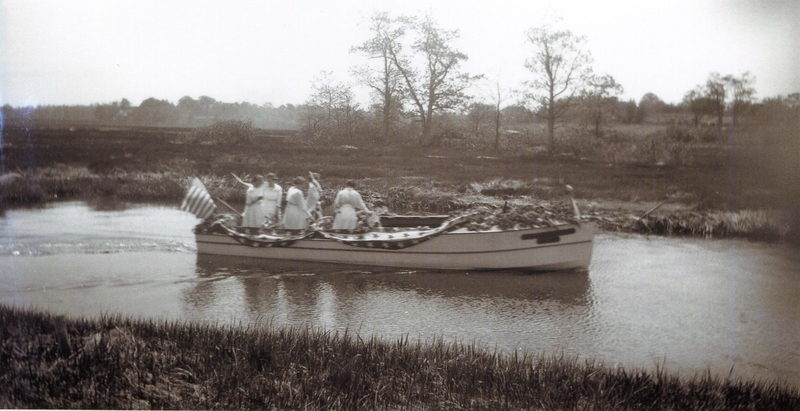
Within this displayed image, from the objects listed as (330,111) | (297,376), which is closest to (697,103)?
(330,111)

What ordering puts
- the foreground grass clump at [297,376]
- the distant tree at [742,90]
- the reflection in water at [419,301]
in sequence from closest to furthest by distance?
the foreground grass clump at [297,376] → the reflection in water at [419,301] → the distant tree at [742,90]

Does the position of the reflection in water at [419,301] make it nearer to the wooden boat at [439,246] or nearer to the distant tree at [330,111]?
the wooden boat at [439,246]

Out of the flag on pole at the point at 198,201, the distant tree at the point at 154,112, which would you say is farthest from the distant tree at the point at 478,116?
the distant tree at the point at 154,112

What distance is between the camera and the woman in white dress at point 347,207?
12.9ft

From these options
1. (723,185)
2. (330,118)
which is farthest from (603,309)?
(330,118)

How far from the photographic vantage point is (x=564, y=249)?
371 cm

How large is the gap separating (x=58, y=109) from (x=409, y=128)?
2541mm

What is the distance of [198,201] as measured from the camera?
4.04 metres

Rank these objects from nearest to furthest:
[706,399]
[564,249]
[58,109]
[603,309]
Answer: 1. [706,399]
2. [603,309]
3. [564,249]
4. [58,109]

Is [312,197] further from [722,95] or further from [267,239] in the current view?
[722,95]

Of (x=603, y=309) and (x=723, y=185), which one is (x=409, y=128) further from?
(x=723, y=185)

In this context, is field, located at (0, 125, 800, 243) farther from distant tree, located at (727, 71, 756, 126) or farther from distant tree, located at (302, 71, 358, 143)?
distant tree, located at (727, 71, 756, 126)

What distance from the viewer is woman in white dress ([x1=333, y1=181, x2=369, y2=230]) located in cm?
394

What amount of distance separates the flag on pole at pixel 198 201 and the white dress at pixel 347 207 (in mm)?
909
